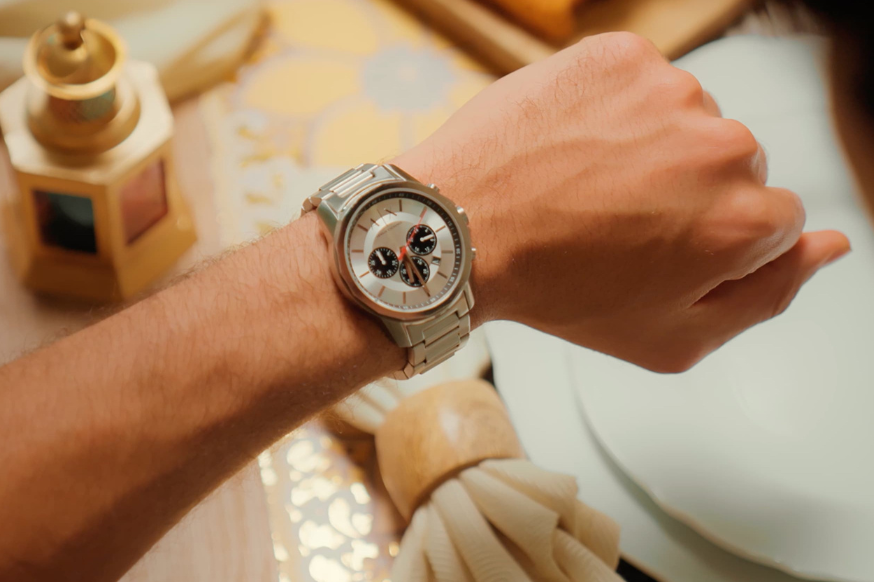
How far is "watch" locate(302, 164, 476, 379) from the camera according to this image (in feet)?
1.26

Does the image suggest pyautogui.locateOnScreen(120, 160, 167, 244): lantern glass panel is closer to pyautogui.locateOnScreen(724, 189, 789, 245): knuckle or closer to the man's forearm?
the man's forearm

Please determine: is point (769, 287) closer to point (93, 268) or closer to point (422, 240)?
point (422, 240)

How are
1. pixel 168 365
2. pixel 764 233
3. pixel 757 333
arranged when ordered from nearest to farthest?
pixel 168 365 → pixel 764 233 → pixel 757 333

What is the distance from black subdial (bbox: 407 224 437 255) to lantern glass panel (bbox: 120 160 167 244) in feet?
0.68

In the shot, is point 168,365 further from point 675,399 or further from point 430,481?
point 675,399

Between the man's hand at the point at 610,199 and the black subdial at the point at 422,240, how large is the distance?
0.04 m

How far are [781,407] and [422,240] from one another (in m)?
0.31

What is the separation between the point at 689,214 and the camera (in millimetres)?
448

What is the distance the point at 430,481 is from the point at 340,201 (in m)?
0.18

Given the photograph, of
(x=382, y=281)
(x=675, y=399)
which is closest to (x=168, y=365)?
(x=382, y=281)

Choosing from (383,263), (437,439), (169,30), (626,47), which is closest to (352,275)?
(383,263)

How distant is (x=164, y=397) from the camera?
35 cm

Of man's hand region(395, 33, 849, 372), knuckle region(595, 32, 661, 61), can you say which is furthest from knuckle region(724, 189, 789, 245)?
knuckle region(595, 32, 661, 61)

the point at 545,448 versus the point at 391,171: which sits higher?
the point at 391,171
